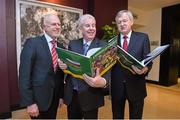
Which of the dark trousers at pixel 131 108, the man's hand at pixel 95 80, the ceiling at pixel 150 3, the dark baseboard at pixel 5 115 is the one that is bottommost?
the dark baseboard at pixel 5 115

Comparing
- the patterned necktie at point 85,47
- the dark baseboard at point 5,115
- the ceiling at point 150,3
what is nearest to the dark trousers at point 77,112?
the patterned necktie at point 85,47

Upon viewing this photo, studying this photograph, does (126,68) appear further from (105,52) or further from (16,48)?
(16,48)

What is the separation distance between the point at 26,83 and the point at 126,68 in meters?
0.92

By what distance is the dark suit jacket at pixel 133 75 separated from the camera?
1809 mm

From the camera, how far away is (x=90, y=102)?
4.87 feet

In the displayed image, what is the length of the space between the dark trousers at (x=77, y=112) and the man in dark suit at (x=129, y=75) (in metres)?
0.41

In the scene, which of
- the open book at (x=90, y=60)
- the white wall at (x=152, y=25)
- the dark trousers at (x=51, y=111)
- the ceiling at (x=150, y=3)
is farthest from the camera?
the white wall at (x=152, y=25)

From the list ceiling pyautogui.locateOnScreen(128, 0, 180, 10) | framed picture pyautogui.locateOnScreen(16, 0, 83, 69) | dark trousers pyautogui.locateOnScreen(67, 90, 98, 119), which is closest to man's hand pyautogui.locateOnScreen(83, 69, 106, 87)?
dark trousers pyautogui.locateOnScreen(67, 90, 98, 119)

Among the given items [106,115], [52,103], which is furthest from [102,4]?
[52,103]

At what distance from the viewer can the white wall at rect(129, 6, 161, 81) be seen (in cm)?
659

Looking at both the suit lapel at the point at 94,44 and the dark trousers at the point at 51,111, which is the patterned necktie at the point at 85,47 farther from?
the dark trousers at the point at 51,111

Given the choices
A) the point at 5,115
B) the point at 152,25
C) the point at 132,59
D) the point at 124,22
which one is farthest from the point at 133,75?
the point at 152,25

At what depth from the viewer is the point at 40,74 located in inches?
64.8

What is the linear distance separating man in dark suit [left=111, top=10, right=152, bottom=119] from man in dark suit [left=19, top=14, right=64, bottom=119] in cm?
58
